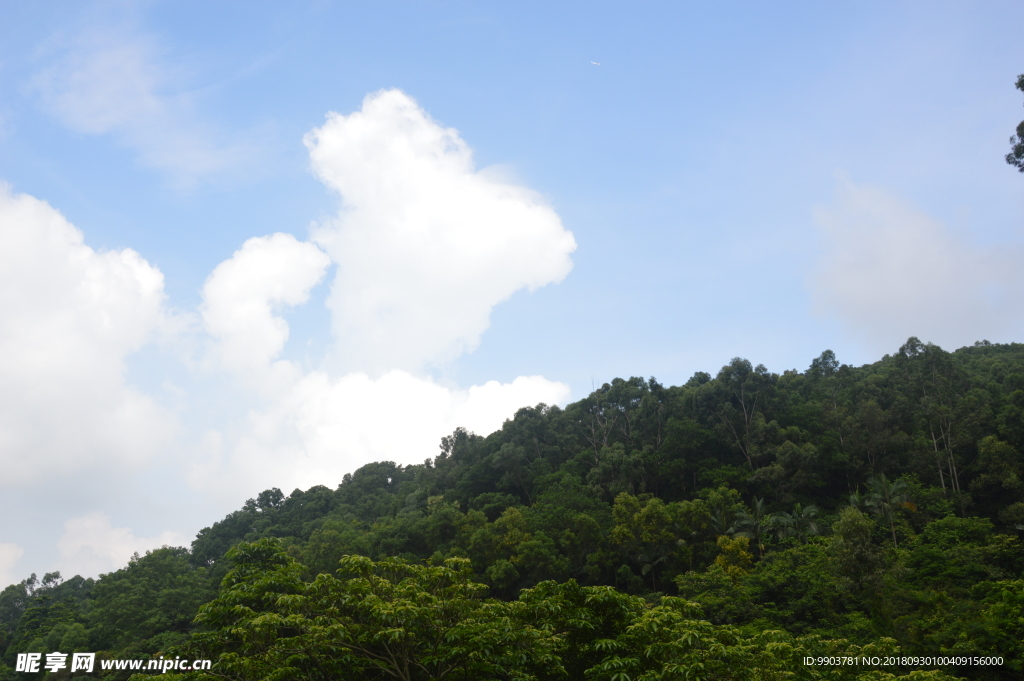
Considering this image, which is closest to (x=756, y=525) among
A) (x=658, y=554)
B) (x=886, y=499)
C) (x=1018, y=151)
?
(x=658, y=554)

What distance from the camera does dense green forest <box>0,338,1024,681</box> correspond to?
11.4 metres

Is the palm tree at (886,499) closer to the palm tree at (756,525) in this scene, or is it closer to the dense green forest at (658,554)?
the dense green forest at (658,554)

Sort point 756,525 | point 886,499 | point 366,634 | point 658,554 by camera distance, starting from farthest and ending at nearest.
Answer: point 658,554 < point 756,525 < point 886,499 < point 366,634

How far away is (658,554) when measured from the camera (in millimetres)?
30484

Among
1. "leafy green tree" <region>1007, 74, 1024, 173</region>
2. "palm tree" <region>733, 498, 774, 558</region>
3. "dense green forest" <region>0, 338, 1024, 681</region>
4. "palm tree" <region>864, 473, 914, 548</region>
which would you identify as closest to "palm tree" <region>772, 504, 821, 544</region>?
"dense green forest" <region>0, 338, 1024, 681</region>

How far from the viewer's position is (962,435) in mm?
32031

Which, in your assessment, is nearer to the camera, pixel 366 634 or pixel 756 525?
pixel 366 634

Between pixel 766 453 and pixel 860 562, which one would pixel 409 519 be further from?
pixel 860 562

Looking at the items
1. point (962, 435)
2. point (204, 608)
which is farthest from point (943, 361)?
point (204, 608)

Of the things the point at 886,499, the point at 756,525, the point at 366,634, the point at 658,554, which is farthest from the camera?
the point at 658,554

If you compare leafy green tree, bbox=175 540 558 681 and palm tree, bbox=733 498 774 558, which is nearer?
leafy green tree, bbox=175 540 558 681

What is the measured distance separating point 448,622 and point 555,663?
214 cm

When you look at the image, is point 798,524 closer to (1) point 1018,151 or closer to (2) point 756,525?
(2) point 756,525

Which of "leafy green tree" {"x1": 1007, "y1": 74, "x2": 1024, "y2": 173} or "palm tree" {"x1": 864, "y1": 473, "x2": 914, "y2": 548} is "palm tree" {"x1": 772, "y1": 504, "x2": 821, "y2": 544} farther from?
"leafy green tree" {"x1": 1007, "y1": 74, "x2": 1024, "y2": 173}
